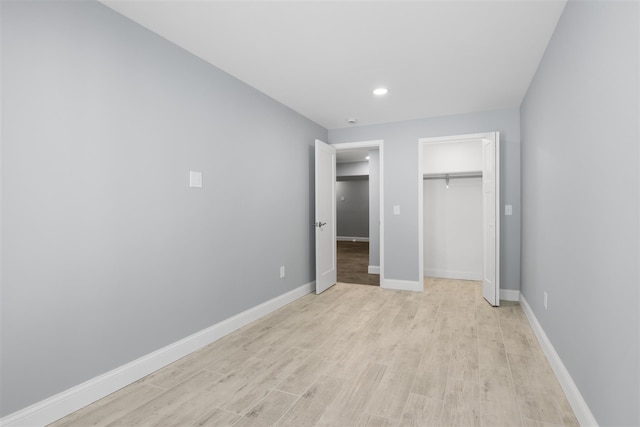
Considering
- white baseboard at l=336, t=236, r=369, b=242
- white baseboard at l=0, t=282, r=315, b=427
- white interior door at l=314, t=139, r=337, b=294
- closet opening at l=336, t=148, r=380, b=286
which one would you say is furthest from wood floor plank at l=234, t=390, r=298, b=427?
white baseboard at l=336, t=236, r=369, b=242

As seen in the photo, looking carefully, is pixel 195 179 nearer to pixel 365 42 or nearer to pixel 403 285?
pixel 365 42

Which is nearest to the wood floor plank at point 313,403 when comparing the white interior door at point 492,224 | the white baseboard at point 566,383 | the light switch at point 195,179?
the white baseboard at point 566,383

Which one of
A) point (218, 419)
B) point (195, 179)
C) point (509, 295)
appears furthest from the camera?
point (509, 295)

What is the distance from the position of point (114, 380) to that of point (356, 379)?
5.14ft

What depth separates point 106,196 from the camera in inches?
81.2

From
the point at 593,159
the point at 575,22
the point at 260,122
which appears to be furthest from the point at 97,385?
the point at 575,22

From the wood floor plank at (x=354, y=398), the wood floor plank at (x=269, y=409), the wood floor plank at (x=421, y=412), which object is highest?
the wood floor plank at (x=421, y=412)

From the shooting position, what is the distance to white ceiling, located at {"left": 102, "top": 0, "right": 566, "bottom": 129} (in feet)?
6.91

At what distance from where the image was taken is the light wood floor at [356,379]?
1.83 metres

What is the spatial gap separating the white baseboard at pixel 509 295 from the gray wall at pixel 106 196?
325 cm

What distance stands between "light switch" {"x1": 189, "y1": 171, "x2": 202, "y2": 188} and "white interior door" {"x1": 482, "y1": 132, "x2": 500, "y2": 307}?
131 inches

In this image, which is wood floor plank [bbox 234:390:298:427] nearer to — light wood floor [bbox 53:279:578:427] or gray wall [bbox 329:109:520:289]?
light wood floor [bbox 53:279:578:427]

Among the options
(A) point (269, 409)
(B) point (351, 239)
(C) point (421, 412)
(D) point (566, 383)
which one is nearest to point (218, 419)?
(A) point (269, 409)

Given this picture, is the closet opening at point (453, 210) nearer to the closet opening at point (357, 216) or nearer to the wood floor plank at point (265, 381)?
the closet opening at point (357, 216)
